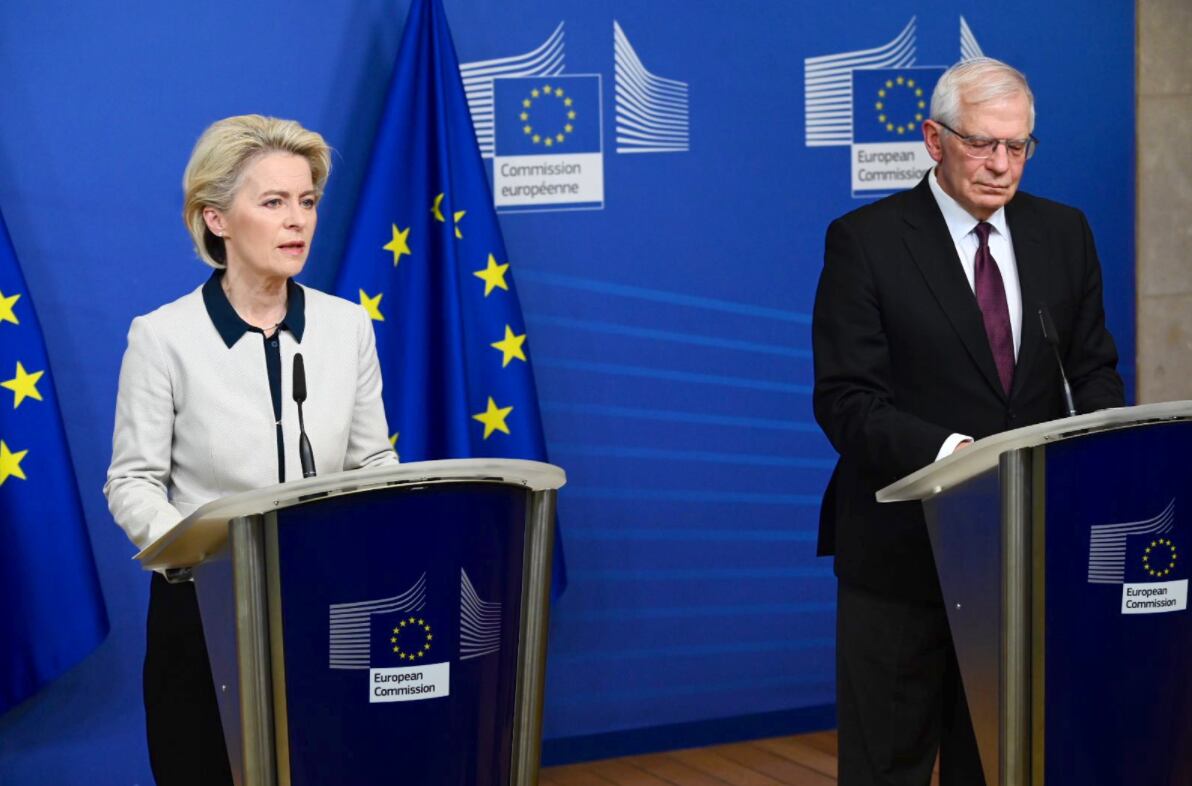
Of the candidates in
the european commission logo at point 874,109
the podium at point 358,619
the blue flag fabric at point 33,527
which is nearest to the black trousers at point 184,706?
the podium at point 358,619

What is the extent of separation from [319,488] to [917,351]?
1.25m

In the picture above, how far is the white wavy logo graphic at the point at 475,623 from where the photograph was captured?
1.81m

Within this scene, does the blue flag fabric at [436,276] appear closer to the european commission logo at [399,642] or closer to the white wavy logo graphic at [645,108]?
the white wavy logo graphic at [645,108]

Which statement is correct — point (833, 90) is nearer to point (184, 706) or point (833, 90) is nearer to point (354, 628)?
point (184, 706)

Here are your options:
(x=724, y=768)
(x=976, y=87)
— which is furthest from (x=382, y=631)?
(x=724, y=768)

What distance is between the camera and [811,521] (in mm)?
4492

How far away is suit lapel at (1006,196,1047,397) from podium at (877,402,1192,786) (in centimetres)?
52

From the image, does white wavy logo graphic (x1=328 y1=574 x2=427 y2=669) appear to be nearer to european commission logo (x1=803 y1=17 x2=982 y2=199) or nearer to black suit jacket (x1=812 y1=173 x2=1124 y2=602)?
black suit jacket (x1=812 y1=173 x2=1124 y2=602)

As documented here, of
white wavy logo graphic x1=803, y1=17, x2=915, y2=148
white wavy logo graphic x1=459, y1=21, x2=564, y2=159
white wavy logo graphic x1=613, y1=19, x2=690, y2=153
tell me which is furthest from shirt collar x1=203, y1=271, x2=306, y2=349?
white wavy logo graphic x1=803, y1=17, x2=915, y2=148

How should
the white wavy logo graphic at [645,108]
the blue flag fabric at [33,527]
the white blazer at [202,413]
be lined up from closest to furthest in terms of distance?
the white blazer at [202,413] < the blue flag fabric at [33,527] < the white wavy logo graphic at [645,108]

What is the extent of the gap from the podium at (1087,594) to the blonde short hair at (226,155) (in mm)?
1181

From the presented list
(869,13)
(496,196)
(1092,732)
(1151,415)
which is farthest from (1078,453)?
(869,13)

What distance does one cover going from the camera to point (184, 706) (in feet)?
7.79

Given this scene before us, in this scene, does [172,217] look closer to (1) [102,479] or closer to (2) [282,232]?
(1) [102,479]
